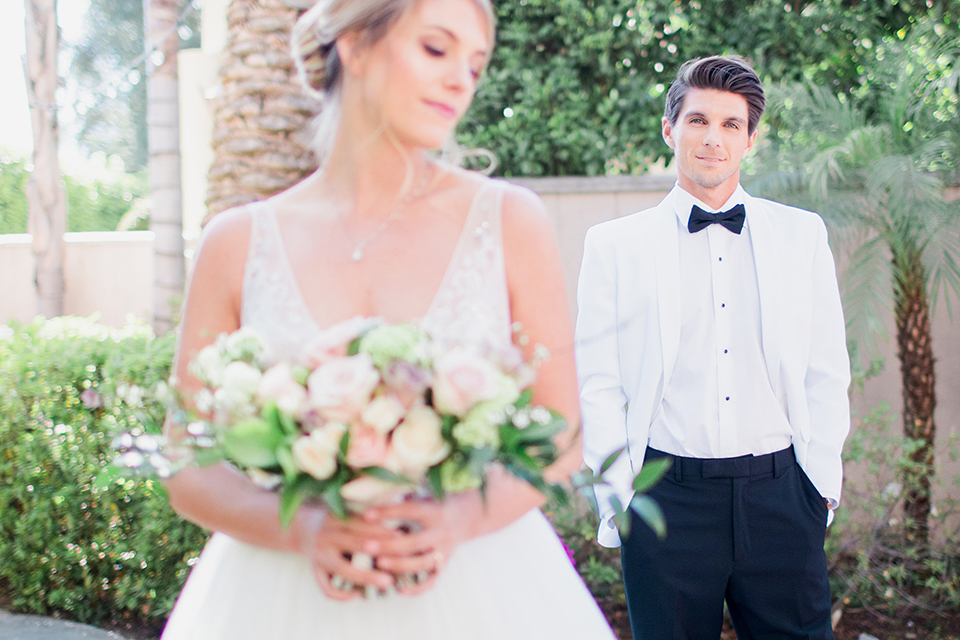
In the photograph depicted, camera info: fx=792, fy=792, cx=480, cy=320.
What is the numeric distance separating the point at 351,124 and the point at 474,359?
0.78 metres

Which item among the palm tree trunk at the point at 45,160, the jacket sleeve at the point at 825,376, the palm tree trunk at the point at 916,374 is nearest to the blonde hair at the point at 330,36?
the jacket sleeve at the point at 825,376

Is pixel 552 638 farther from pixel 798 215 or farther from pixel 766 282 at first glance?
pixel 798 215

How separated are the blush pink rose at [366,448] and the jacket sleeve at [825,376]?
1.87 m

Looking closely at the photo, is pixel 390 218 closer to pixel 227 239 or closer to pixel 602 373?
pixel 227 239

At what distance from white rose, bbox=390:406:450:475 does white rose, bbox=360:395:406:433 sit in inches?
0.8

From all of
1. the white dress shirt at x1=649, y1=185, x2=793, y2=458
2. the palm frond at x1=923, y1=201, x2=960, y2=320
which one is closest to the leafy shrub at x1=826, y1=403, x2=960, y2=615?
the palm frond at x1=923, y1=201, x2=960, y2=320

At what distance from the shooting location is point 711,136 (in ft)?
8.72

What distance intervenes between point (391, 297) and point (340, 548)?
0.53 m

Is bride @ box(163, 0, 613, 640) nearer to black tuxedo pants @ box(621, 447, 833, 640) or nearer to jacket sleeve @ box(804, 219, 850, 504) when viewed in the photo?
black tuxedo pants @ box(621, 447, 833, 640)

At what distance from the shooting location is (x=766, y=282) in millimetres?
2660

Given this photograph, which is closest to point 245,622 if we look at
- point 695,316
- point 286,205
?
point 286,205

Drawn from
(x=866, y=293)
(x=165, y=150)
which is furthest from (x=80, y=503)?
(x=866, y=293)

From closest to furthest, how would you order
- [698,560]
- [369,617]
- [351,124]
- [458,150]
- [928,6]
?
[369,617] < [351,124] < [458,150] < [698,560] < [928,6]

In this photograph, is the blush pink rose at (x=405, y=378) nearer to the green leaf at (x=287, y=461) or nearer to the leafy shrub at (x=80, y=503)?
the green leaf at (x=287, y=461)
